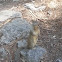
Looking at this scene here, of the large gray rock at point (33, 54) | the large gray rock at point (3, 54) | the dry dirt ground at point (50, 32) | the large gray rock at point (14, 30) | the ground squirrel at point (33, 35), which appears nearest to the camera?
the ground squirrel at point (33, 35)

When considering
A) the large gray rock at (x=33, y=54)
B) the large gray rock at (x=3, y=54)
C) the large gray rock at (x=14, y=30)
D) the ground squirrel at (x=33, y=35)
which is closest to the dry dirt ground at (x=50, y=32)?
the large gray rock at (x=33, y=54)

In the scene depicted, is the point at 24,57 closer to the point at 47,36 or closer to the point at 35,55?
the point at 35,55

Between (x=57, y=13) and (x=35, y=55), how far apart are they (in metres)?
1.85

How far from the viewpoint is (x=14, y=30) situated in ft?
20.4

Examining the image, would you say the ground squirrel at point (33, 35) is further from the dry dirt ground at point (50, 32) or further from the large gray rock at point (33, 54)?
the dry dirt ground at point (50, 32)

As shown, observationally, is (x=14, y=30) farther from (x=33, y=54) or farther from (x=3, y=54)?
(x=33, y=54)

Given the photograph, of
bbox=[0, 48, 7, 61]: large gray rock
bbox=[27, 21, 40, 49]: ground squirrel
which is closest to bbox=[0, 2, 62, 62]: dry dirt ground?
bbox=[27, 21, 40, 49]: ground squirrel

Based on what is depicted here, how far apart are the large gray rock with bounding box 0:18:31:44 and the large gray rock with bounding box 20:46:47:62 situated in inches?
27.5

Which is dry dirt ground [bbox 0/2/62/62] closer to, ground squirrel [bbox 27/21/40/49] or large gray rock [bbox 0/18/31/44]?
large gray rock [bbox 0/18/31/44]

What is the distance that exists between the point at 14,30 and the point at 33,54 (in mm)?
1110

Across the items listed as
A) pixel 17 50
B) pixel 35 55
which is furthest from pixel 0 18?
pixel 35 55

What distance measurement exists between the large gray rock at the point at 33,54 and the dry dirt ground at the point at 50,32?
157 millimetres

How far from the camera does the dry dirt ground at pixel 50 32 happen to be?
218 inches

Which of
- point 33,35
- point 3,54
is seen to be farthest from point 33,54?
point 3,54
